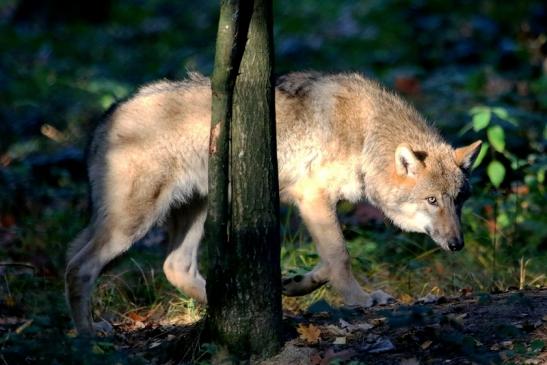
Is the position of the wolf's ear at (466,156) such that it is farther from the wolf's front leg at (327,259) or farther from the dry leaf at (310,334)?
the dry leaf at (310,334)

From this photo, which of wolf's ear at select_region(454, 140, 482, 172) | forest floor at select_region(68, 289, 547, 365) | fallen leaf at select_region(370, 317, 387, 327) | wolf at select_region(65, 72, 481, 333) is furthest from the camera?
wolf's ear at select_region(454, 140, 482, 172)

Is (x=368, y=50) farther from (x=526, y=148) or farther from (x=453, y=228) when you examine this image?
(x=453, y=228)

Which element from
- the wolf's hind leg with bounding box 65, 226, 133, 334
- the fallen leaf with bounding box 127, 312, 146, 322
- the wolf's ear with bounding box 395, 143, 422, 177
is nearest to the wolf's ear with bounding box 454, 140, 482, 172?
the wolf's ear with bounding box 395, 143, 422, 177

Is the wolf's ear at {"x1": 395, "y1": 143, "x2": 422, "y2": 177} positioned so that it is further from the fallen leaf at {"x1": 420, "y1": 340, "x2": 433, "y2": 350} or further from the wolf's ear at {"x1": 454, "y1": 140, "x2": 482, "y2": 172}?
the fallen leaf at {"x1": 420, "y1": 340, "x2": 433, "y2": 350}

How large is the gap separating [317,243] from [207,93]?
4.54 feet

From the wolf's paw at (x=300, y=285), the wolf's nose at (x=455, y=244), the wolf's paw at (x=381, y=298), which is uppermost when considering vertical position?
the wolf's nose at (x=455, y=244)

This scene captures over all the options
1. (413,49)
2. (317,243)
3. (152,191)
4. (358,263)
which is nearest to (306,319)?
(317,243)

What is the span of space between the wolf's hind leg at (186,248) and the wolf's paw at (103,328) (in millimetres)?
728

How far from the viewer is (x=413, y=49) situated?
1647cm

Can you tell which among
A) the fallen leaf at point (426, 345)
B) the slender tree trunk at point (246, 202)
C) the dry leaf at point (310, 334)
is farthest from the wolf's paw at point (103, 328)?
the fallen leaf at point (426, 345)

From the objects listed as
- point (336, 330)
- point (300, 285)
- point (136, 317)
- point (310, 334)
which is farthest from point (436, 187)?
point (136, 317)

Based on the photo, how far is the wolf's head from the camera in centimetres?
663

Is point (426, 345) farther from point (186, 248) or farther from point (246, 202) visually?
point (186, 248)

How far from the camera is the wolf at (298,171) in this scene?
253 inches
